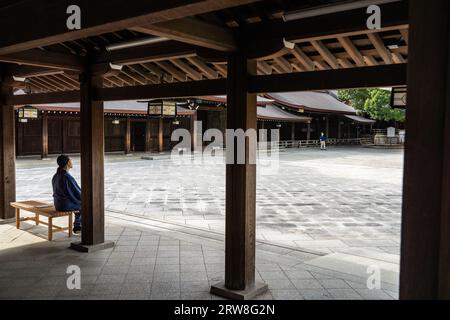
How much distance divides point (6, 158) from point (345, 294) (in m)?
7.55

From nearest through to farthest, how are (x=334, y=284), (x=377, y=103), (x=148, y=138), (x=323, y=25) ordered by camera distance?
(x=323, y=25), (x=334, y=284), (x=148, y=138), (x=377, y=103)

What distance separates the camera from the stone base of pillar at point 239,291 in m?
5.12

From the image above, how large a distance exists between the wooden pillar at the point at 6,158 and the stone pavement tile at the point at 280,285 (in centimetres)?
644

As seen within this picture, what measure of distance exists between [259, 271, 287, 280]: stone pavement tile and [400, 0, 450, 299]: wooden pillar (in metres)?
3.83

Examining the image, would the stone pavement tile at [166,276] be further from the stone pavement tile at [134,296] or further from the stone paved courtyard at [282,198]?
the stone paved courtyard at [282,198]

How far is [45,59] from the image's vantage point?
636cm

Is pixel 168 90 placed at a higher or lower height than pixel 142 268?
higher

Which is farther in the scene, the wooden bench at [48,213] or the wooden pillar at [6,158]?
the wooden pillar at [6,158]

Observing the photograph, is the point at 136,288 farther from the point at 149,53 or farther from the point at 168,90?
the point at 149,53

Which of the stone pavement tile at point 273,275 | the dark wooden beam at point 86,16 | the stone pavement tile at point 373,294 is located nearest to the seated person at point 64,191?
the dark wooden beam at point 86,16

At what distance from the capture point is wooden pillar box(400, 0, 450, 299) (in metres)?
2.04

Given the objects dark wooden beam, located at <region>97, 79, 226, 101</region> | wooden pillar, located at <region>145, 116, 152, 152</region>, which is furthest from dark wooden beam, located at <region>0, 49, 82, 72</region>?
wooden pillar, located at <region>145, 116, 152, 152</region>

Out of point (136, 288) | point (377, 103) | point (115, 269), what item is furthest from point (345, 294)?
point (377, 103)
